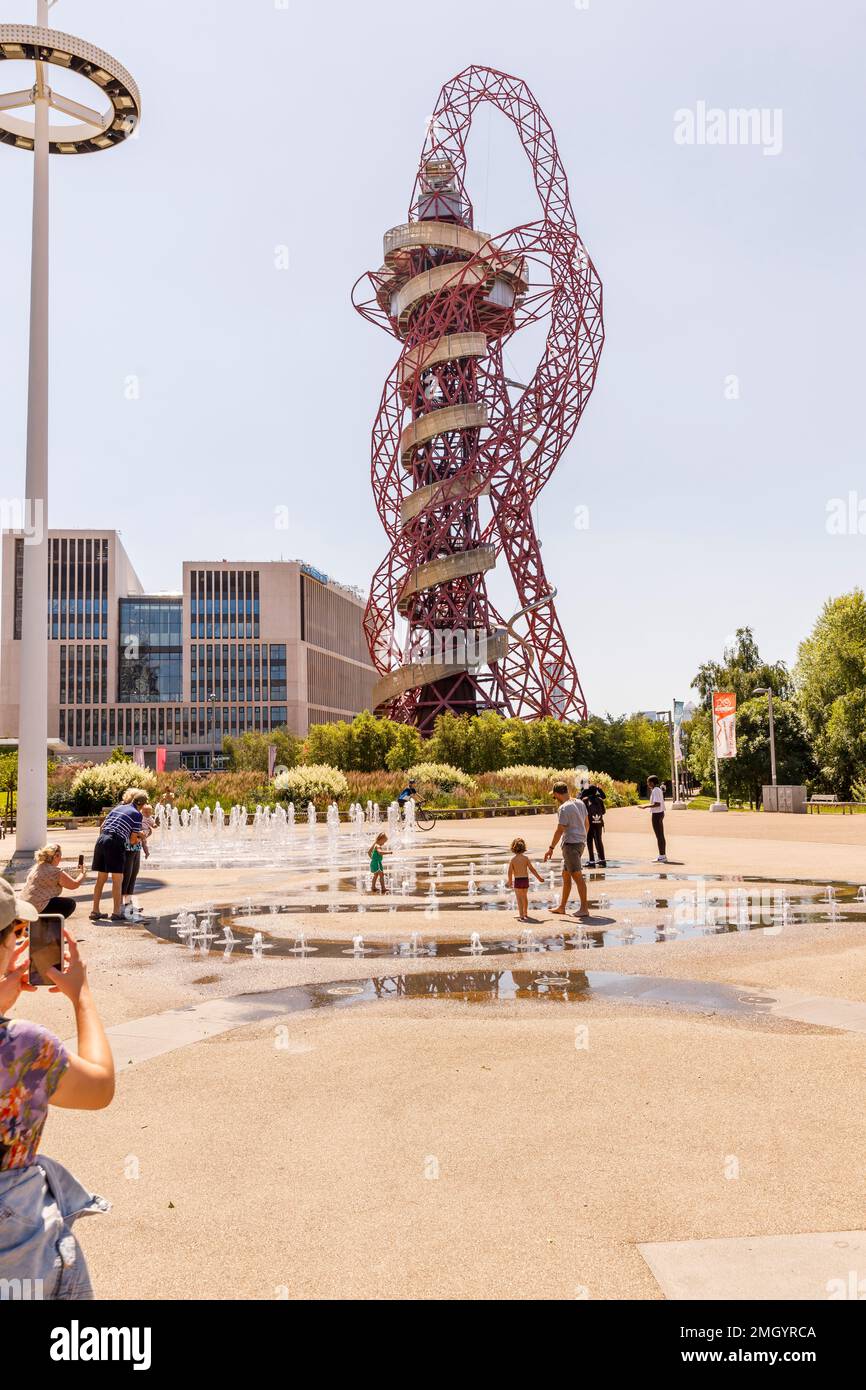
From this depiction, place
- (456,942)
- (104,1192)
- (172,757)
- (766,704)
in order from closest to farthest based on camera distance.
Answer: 1. (104,1192)
2. (456,942)
3. (766,704)
4. (172,757)

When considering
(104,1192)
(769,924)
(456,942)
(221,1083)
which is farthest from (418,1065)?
(769,924)

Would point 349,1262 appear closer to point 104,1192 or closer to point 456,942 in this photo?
point 104,1192

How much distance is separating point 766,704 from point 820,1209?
61531 millimetres

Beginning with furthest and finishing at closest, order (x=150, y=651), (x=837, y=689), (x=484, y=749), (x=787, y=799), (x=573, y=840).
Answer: (x=150, y=651) < (x=837, y=689) < (x=484, y=749) < (x=787, y=799) < (x=573, y=840)

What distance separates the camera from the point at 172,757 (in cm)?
11481

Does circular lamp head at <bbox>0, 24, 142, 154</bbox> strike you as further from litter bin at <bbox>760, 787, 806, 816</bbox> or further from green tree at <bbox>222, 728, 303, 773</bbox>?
litter bin at <bbox>760, 787, 806, 816</bbox>

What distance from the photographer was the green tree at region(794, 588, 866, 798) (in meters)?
60.6

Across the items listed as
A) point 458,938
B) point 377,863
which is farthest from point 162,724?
point 458,938

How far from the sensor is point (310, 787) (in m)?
40.6

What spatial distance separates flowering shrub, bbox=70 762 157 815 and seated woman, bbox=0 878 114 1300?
36.6 meters

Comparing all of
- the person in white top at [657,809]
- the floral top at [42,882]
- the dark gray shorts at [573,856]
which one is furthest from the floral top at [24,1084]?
the person in white top at [657,809]

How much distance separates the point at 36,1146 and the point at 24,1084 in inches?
6.8

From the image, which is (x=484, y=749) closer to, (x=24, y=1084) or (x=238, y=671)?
(x=24, y=1084)

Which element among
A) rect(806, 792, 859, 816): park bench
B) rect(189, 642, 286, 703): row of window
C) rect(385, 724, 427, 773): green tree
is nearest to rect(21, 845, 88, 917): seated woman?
rect(385, 724, 427, 773): green tree
